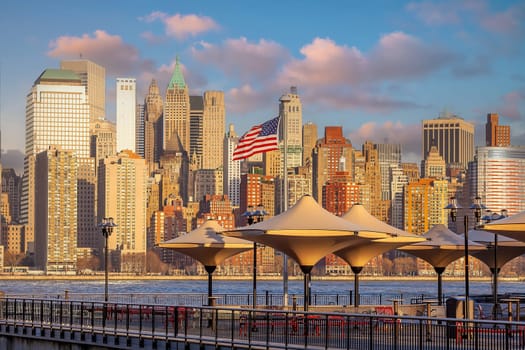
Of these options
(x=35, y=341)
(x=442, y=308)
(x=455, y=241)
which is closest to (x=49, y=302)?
(x=35, y=341)

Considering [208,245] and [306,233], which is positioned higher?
[306,233]

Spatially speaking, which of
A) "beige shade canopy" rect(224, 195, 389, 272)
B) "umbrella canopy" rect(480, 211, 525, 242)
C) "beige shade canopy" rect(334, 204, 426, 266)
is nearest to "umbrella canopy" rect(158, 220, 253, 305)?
"beige shade canopy" rect(334, 204, 426, 266)

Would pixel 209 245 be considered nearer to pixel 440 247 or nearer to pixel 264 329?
pixel 440 247

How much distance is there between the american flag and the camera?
168ft

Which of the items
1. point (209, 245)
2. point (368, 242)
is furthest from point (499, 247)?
point (209, 245)

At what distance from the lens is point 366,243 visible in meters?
46.2

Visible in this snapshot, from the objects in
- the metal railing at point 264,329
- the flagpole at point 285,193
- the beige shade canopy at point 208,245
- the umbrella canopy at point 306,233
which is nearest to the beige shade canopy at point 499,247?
the flagpole at point 285,193

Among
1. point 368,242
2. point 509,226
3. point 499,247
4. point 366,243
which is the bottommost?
point 499,247

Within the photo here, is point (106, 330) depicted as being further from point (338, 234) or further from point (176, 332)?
point (338, 234)

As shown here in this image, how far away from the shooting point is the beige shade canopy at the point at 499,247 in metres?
56.5

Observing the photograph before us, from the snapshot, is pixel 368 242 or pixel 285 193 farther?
pixel 285 193

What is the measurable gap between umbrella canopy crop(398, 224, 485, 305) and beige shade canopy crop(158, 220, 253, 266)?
26.7 feet

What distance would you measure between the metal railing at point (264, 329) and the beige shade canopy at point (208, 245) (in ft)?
33.0

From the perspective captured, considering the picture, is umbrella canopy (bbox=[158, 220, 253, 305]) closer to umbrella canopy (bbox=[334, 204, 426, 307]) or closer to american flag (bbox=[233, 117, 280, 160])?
american flag (bbox=[233, 117, 280, 160])
